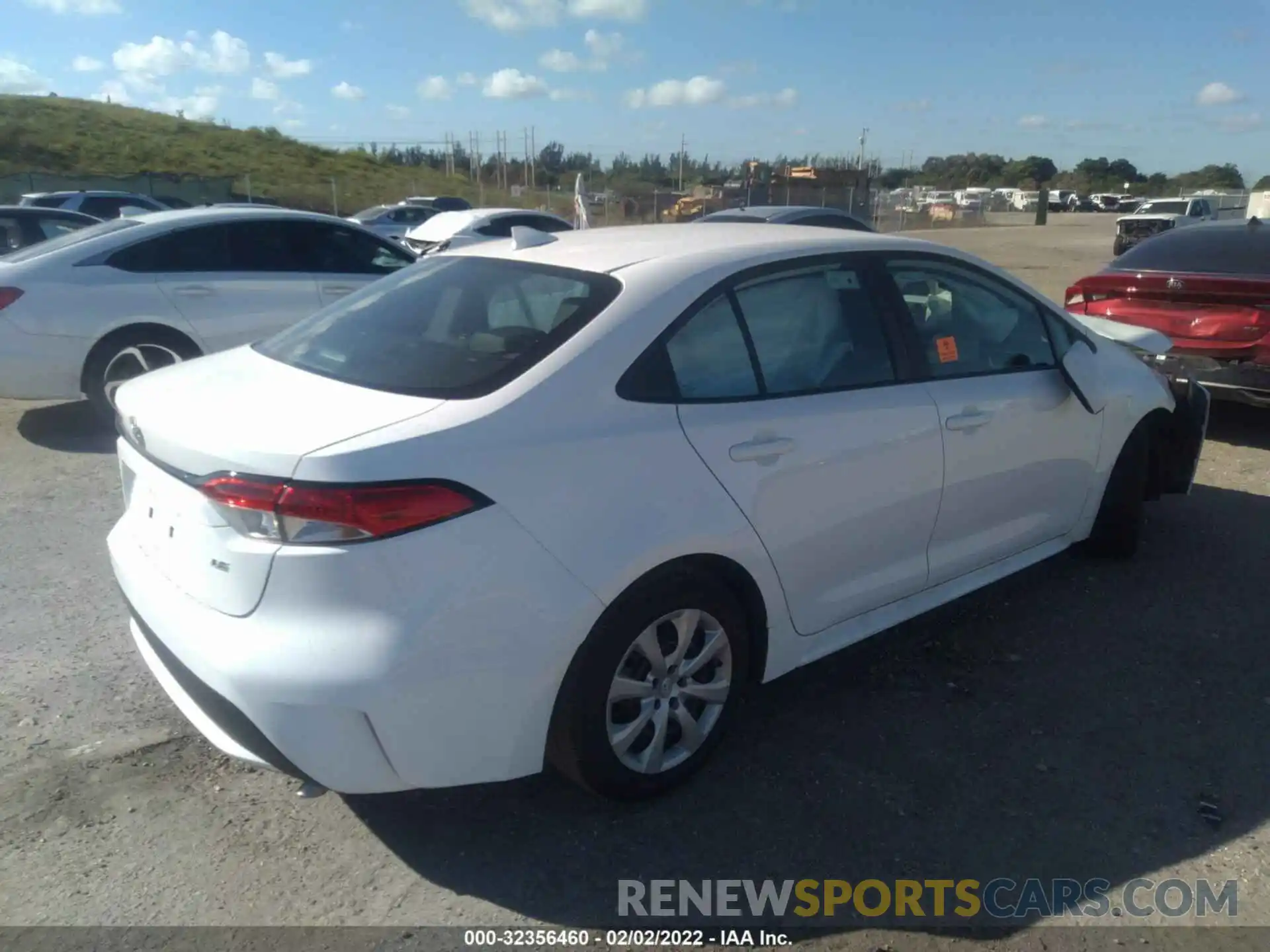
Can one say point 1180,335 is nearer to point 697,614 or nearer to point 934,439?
point 934,439

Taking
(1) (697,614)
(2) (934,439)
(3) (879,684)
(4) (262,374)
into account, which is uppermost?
(4) (262,374)

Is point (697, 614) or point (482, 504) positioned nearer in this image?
point (482, 504)

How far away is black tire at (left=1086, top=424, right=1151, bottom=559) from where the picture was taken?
477 cm

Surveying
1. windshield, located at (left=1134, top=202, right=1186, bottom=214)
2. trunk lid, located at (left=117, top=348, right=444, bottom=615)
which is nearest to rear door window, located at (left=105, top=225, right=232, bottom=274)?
trunk lid, located at (left=117, top=348, right=444, bottom=615)

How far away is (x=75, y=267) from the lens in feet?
22.6

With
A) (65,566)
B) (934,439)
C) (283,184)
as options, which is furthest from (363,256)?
(283,184)

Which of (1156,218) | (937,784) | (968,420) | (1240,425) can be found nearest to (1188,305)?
(1240,425)

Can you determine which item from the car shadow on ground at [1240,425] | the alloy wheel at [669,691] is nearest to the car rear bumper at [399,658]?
the alloy wheel at [669,691]

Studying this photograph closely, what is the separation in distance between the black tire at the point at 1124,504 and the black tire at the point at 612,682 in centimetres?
252

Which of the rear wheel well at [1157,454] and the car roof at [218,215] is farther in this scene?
the car roof at [218,215]

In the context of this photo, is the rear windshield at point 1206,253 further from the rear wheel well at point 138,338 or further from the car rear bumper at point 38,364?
the car rear bumper at point 38,364

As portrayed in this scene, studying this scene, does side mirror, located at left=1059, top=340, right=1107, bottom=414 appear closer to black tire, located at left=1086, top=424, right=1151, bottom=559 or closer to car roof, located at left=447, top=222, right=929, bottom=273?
black tire, located at left=1086, top=424, right=1151, bottom=559

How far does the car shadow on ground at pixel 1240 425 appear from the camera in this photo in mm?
7379

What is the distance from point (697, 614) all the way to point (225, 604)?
4.22 ft
